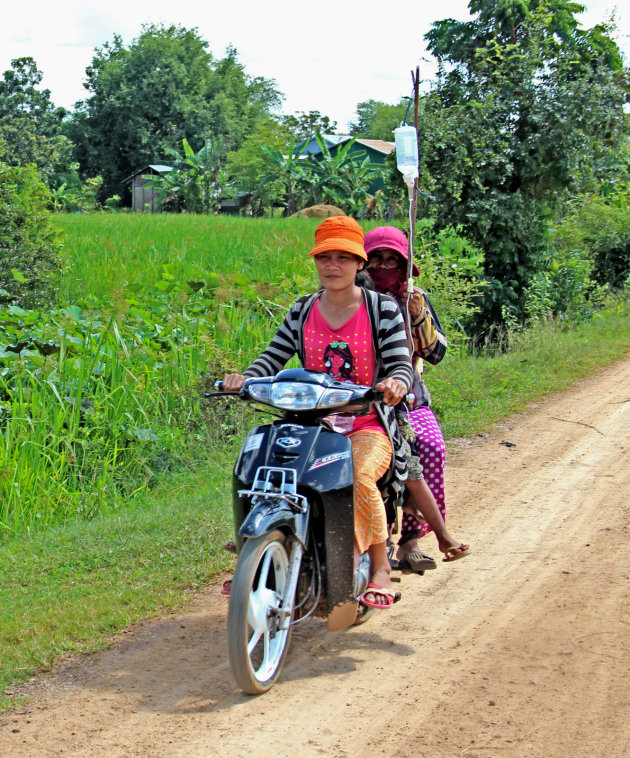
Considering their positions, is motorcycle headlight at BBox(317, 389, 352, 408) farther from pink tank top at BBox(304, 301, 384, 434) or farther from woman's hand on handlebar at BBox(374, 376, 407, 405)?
pink tank top at BBox(304, 301, 384, 434)

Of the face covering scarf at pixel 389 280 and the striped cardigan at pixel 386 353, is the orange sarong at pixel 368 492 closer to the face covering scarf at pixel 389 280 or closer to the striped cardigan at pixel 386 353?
the striped cardigan at pixel 386 353

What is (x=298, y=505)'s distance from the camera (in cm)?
327

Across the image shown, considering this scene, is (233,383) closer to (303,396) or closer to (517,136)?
(303,396)

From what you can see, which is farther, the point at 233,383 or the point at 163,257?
the point at 163,257

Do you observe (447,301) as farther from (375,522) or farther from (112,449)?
(375,522)

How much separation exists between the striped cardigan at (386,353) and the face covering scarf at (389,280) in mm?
349

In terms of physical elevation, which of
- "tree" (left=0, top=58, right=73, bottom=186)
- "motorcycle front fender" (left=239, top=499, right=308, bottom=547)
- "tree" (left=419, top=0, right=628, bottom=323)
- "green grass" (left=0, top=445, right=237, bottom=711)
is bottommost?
"green grass" (left=0, top=445, right=237, bottom=711)

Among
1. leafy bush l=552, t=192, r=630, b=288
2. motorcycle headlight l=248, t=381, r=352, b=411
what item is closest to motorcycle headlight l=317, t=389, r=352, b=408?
motorcycle headlight l=248, t=381, r=352, b=411

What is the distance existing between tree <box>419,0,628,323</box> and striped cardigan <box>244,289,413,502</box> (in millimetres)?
8657

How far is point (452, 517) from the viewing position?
18.0 feet

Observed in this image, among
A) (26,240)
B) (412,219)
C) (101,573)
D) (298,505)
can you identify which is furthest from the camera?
(26,240)

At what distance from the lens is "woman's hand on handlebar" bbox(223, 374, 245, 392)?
355 centimetres

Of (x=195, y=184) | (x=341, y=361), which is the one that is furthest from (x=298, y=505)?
(x=195, y=184)

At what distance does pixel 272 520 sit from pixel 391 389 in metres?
0.72
